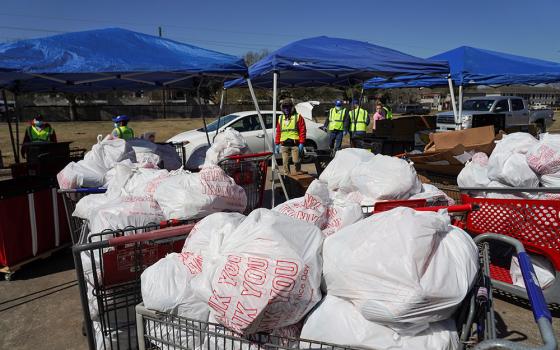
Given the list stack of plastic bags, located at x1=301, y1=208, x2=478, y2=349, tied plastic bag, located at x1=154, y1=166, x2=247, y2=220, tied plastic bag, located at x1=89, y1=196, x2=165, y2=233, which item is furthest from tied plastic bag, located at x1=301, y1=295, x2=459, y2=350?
tied plastic bag, located at x1=89, y1=196, x2=165, y2=233

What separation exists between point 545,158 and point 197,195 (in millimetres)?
2977

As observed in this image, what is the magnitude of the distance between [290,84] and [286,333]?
9.44 m

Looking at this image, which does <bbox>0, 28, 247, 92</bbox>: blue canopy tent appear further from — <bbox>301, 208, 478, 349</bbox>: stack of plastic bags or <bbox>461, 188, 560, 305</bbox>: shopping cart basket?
<bbox>301, 208, 478, 349</bbox>: stack of plastic bags

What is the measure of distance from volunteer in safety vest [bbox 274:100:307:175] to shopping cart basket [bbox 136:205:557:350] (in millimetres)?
6290

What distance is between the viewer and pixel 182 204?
2719mm

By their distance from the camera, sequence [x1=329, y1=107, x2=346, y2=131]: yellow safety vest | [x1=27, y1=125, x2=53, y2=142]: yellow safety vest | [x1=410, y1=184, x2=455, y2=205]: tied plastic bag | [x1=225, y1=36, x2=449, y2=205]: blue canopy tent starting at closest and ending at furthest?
[x1=410, y1=184, x2=455, y2=205]: tied plastic bag, [x1=225, y1=36, x2=449, y2=205]: blue canopy tent, [x1=27, y1=125, x2=53, y2=142]: yellow safety vest, [x1=329, y1=107, x2=346, y2=131]: yellow safety vest

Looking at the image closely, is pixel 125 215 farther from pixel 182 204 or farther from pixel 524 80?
pixel 524 80

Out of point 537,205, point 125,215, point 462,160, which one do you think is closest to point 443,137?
point 462,160

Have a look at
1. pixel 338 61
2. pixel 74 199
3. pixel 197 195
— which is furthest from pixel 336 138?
pixel 197 195

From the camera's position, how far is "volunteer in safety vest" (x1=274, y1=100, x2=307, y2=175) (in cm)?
804

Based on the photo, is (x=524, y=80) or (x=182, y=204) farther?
(x=524, y=80)

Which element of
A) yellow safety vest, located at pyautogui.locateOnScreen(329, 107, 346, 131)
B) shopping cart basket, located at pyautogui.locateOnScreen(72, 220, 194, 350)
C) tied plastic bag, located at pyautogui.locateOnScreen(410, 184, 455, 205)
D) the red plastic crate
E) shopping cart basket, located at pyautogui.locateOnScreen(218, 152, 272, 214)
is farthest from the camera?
yellow safety vest, located at pyautogui.locateOnScreen(329, 107, 346, 131)

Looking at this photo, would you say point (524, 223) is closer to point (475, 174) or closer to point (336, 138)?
point (475, 174)

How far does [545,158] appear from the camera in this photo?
3.34 metres
